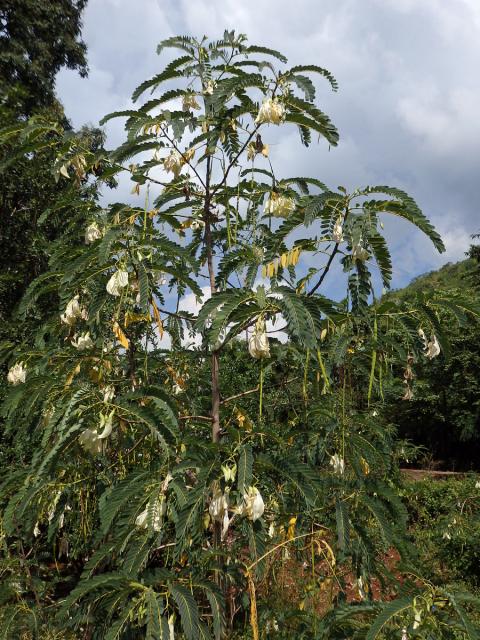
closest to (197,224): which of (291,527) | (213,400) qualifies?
(213,400)

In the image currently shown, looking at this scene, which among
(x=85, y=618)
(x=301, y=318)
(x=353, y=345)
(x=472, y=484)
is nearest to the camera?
(x=301, y=318)

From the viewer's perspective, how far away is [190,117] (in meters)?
1.68

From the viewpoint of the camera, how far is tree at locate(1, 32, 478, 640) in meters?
1.31

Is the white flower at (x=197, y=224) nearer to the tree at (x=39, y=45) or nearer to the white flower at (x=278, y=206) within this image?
the white flower at (x=278, y=206)

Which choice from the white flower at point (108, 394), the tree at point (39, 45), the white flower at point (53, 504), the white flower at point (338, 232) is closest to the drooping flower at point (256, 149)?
the white flower at point (338, 232)

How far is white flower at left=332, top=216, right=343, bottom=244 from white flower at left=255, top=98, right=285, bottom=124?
0.37 metres

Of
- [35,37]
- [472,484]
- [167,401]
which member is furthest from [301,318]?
[35,37]

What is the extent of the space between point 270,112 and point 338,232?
16.5 inches

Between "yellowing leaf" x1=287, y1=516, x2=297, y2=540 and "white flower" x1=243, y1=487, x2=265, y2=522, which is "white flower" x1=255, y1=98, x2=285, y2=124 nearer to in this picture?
"white flower" x1=243, y1=487, x2=265, y2=522

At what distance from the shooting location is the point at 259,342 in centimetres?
136

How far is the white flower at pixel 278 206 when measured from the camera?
66.7 inches

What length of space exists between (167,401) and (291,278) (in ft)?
2.36

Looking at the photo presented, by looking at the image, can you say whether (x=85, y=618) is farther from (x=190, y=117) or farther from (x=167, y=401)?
(x=190, y=117)

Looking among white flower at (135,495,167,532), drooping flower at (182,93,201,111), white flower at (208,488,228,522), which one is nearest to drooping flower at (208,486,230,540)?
white flower at (208,488,228,522)
